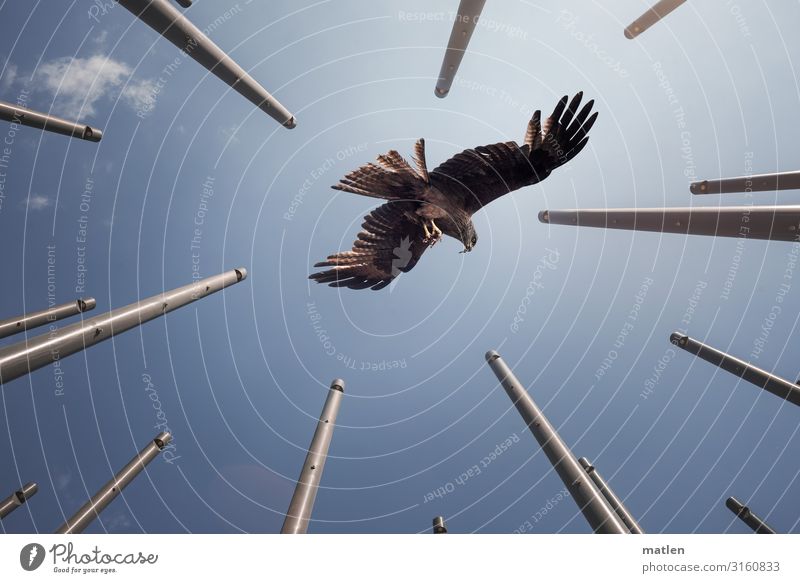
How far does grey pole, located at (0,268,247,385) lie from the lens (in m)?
4.13

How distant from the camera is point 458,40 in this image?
586cm

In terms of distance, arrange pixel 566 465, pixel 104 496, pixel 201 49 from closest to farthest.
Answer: pixel 201 49 < pixel 566 465 < pixel 104 496

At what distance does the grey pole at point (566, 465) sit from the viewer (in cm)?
527

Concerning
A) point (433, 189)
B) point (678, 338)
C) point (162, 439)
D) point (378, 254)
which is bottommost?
point (162, 439)

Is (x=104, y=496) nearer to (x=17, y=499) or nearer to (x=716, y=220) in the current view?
(x=17, y=499)

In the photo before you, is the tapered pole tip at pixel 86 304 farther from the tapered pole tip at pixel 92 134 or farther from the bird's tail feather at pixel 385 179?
the bird's tail feather at pixel 385 179

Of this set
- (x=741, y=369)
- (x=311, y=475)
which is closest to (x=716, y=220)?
(x=741, y=369)

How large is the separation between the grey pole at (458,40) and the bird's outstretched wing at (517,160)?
1.28 metres

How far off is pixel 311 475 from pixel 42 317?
8.41 meters

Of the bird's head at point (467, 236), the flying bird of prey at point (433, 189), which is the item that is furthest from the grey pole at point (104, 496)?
the bird's head at point (467, 236)

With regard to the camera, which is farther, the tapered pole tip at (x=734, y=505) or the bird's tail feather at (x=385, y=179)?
the tapered pole tip at (x=734, y=505)

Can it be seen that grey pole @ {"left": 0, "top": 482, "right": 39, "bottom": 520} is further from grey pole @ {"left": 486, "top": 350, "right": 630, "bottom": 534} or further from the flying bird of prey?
grey pole @ {"left": 486, "top": 350, "right": 630, "bottom": 534}
